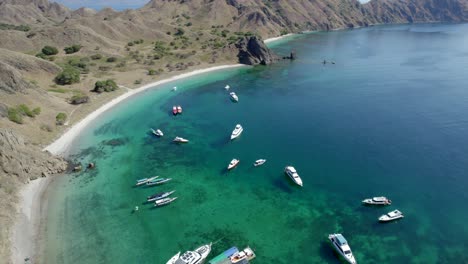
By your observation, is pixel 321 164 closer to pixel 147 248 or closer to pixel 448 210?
pixel 448 210

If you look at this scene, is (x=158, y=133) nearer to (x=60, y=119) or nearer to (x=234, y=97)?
(x=60, y=119)

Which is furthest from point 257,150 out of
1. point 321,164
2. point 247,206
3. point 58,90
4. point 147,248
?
point 58,90

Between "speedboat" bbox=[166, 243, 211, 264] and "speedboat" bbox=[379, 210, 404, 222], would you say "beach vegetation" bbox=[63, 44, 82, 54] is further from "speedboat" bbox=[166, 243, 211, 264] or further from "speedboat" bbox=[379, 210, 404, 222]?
"speedboat" bbox=[379, 210, 404, 222]

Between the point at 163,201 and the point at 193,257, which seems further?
the point at 163,201

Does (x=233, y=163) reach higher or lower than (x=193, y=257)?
higher

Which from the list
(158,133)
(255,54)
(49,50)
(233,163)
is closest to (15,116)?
(158,133)

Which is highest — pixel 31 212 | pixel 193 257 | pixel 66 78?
pixel 66 78

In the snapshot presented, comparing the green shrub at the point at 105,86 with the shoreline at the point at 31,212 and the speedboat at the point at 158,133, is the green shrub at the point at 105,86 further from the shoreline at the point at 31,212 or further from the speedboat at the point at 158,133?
the speedboat at the point at 158,133
